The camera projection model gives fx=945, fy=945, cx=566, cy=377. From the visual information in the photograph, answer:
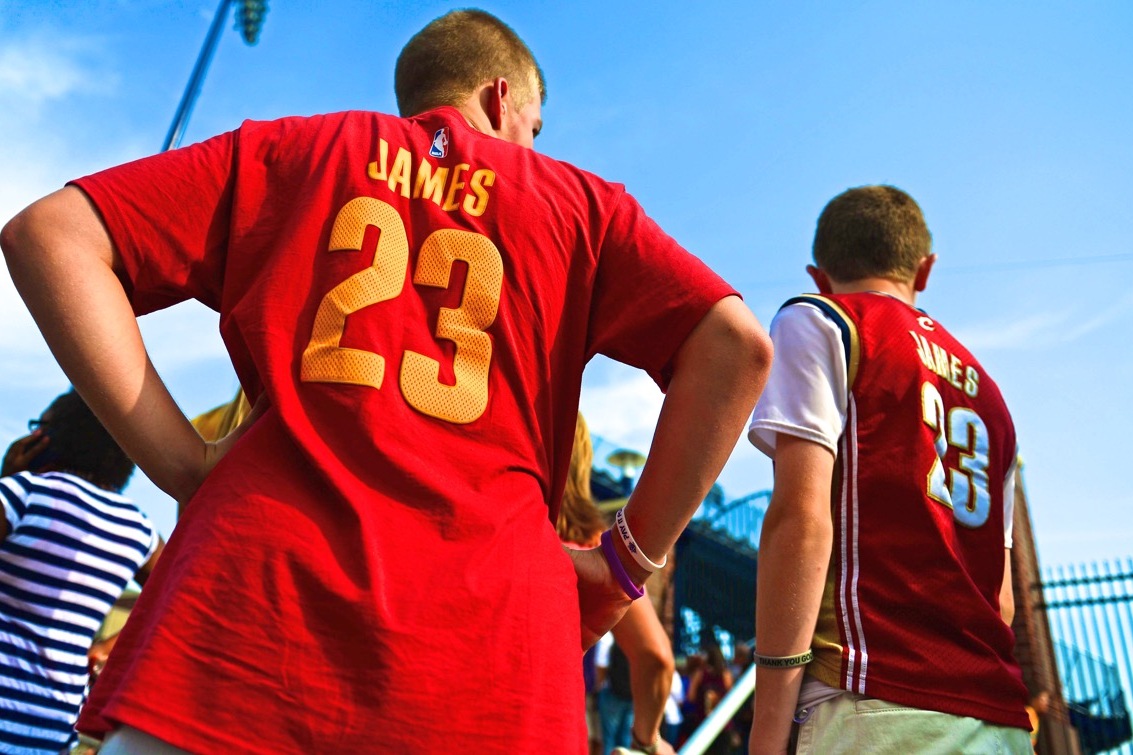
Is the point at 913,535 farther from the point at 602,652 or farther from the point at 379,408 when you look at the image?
the point at 602,652

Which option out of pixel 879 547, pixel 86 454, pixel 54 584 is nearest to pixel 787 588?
pixel 879 547

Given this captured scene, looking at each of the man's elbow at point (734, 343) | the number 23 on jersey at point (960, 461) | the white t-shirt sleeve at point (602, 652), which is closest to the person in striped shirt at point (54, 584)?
the man's elbow at point (734, 343)

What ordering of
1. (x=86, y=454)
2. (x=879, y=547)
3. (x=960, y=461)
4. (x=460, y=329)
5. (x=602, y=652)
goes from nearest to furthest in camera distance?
1. (x=460, y=329)
2. (x=879, y=547)
3. (x=960, y=461)
4. (x=86, y=454)
5. (x=602, y=652)

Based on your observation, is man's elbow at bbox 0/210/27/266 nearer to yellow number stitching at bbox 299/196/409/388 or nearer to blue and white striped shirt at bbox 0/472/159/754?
yellow number stitching at bbox 299/196/409/388

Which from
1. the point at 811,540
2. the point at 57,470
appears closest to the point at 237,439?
the point at 811,540

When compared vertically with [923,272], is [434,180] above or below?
below

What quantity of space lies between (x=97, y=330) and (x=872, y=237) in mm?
2190

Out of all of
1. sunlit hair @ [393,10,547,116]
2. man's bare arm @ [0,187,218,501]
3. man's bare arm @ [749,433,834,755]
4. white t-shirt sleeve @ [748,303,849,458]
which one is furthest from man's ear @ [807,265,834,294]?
man's bare arm @ [0,187,218,501]

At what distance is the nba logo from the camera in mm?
1707

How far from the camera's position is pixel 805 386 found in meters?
2.37

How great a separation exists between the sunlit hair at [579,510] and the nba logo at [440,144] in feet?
6.92

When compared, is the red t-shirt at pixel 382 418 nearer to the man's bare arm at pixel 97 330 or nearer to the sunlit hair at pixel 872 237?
the man's bare arm at pixel 97 330

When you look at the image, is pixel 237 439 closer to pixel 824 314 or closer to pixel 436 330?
pixel 436 330

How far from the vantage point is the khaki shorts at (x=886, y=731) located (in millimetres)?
2084
